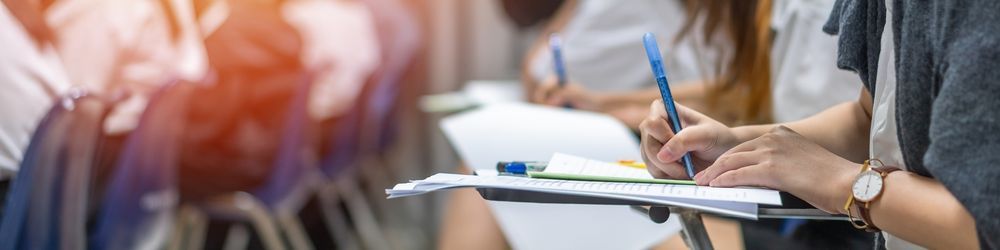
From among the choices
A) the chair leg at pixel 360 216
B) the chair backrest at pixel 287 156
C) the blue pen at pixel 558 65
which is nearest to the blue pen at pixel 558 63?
the blue pen at pixel 558 65

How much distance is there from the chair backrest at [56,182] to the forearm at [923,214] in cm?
84

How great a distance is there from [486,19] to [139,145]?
1.88 m

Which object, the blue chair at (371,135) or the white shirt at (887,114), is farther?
the blue chair at (371,135)

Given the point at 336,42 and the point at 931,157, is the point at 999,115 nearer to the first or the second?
the point at 931,157

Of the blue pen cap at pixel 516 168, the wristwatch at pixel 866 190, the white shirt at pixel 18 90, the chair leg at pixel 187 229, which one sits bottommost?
the chair leg at pixel 187 229

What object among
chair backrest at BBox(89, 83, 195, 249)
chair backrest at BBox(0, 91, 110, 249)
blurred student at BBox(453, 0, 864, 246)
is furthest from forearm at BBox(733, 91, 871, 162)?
chair backrest at BBox(89, 83, 195, 249)

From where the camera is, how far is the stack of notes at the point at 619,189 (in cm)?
71

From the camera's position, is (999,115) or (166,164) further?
(166,164)

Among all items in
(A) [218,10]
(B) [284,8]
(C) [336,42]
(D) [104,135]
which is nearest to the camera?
(D) [104,135]

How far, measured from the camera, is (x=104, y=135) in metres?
1.34

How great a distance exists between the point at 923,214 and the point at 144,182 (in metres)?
1.16

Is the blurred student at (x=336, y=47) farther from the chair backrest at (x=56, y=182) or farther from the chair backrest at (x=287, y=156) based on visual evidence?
the chair backrest at (x=56, y=182)

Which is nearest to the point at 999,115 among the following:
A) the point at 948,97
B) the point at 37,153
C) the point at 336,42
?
the point at 948,97

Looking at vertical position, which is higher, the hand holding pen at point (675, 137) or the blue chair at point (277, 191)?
the hand holding pen at point (675, 137)
